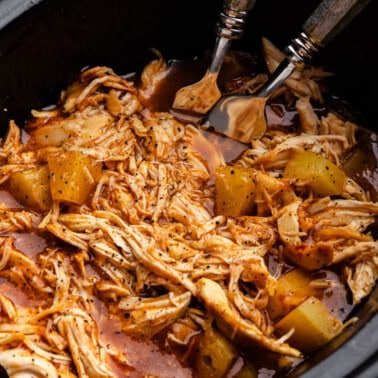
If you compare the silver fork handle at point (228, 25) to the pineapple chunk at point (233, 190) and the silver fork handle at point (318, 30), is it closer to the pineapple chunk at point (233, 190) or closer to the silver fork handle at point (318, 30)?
the silver fork handle at point (318, 30)

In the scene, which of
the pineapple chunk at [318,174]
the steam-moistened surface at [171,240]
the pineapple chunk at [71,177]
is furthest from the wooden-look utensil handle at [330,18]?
the pineapple chunk at [71,177]

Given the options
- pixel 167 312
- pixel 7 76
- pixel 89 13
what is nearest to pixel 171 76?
pixel 89 13

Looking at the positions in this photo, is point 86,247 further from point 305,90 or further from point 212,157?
point 305,90

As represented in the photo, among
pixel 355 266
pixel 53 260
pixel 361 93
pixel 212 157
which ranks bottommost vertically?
pixel 53 260

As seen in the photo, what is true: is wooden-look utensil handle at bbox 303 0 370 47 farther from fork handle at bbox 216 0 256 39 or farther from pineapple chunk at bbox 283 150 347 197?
pineapple chunk at bbox 283 150 347 197

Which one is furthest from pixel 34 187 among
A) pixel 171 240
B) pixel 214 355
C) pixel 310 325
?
pixel 310 325

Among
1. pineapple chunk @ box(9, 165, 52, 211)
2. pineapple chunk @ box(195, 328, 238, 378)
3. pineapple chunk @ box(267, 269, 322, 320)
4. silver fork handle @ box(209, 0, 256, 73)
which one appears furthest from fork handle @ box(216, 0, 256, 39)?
pineapple chunk @ box(195, 328, 238, 378)
